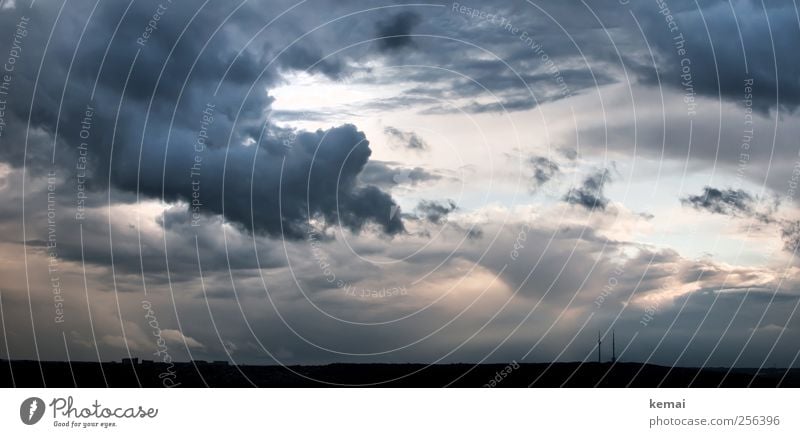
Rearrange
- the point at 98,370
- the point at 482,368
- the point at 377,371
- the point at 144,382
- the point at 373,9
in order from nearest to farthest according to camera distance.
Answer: the point at 373,9 < the point at 144,382 < the point at 377,371 < the point at 98,370 < the point at 482,368

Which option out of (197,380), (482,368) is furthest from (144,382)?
(482,368)

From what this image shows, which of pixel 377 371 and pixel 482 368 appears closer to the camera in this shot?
pixel 377 371

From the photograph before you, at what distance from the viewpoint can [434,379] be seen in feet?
352
